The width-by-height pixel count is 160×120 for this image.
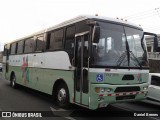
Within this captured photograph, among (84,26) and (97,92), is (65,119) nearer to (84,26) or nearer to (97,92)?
(97,92)

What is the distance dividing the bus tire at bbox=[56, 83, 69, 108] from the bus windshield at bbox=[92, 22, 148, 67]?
6.78 feet

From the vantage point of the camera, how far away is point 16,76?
1421 cm

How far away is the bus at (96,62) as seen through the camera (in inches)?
267

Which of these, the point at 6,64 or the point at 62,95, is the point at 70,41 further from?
the point at 6,64

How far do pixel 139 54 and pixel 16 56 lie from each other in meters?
8.87

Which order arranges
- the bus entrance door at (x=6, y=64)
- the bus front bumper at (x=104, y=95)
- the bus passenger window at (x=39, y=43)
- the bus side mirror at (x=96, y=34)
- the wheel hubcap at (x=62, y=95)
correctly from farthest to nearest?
the bus entrance door at (x=6, y=64) → the bus passenger window at (x=39, y=43) → the wheel hubcap at (x=62, y=95) → the bus front bumper at (x=104, y=95) → the bus side mirror at (x=96, y=34)

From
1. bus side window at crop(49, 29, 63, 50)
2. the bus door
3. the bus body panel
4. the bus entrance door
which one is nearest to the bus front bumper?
the bus door

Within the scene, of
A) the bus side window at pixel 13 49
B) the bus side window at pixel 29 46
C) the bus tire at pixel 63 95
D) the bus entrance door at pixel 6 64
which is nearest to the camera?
the bus tire at pixel 63 95

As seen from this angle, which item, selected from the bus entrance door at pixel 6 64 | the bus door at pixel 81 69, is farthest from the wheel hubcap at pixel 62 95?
the bus entrance door at pixel 6 64

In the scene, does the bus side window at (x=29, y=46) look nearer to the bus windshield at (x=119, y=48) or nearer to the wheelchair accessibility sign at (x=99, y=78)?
the bus windshield at (x=119, y=48)

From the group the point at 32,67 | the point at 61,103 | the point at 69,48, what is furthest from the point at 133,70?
the point at 32,67

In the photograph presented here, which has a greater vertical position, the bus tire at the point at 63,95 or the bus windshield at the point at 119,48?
the bus windshield at the point at 119,48

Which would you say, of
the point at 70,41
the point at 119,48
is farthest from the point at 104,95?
the point at 70,41

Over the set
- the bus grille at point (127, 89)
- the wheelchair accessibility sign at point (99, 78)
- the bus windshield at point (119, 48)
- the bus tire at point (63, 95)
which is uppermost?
the bus windshield at point (119, 48)
